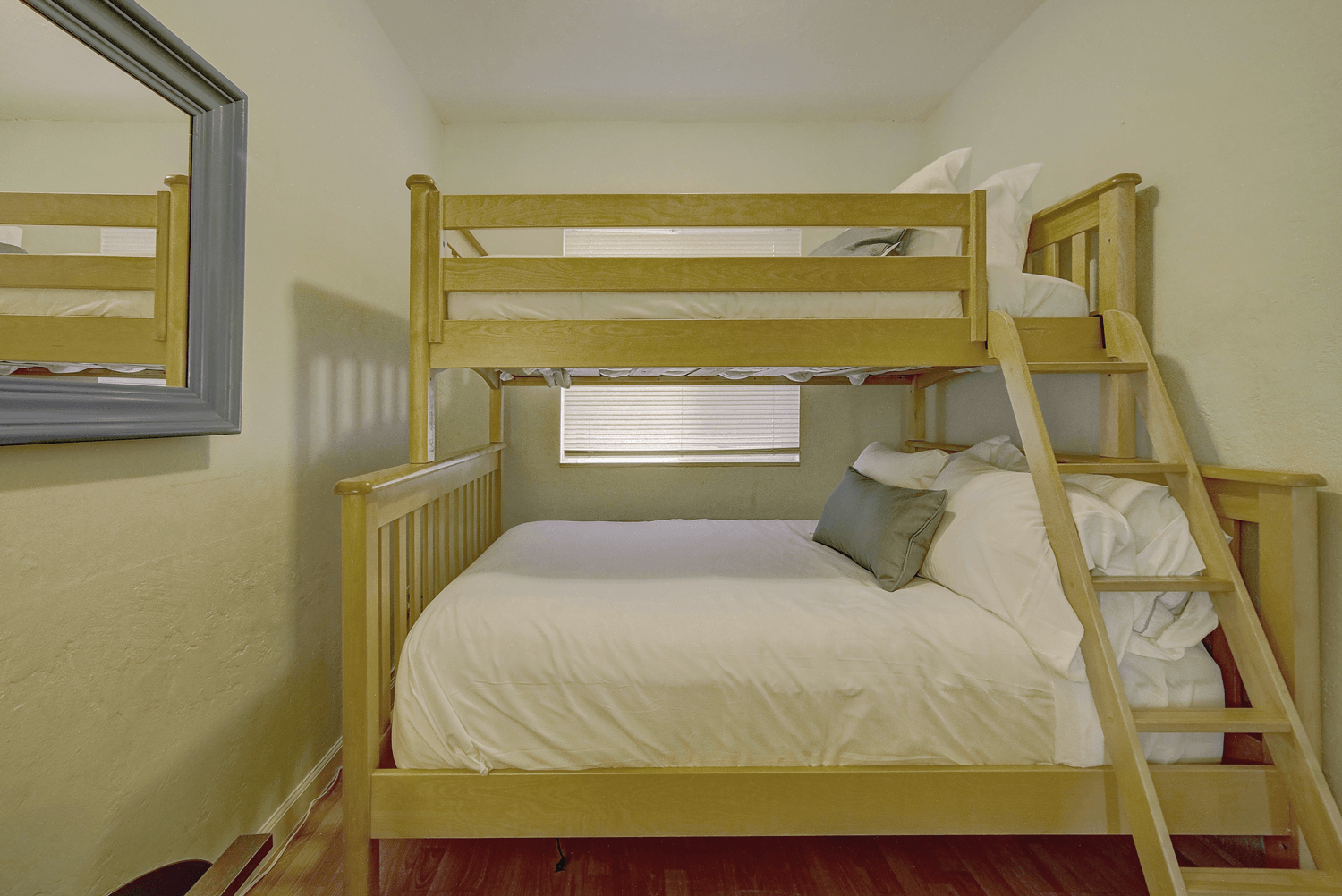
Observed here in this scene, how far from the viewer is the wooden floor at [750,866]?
1.31 metres

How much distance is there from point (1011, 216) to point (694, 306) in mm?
1112

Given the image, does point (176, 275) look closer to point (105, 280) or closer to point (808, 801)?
point (105, 280)

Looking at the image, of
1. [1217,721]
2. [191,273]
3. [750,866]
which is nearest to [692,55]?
[191,273]

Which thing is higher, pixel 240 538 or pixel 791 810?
pixel 240 538

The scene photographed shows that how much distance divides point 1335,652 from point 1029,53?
6.79ft

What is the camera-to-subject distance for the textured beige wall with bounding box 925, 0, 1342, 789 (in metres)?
1.20

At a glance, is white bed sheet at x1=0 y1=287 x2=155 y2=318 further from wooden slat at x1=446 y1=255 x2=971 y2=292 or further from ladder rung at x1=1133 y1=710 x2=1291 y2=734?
ladder rung at x1=1133 y1=710 x2=1291 y2=734

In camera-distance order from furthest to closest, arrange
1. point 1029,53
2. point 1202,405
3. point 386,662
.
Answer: point 1029,53 → point 1202,405 → point 386,662

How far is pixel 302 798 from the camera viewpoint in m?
1.60

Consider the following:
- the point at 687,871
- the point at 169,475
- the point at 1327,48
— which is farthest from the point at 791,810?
the point at 1327,48

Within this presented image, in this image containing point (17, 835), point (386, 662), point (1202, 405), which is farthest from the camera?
point (1202, 405)

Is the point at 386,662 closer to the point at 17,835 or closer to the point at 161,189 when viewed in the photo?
the point at 17,835

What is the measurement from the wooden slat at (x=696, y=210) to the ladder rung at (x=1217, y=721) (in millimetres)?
1181

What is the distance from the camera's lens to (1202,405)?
1452 millimetres
